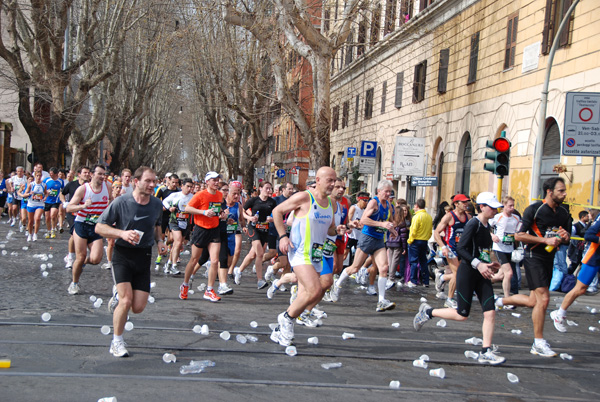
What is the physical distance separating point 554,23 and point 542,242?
11.4 metres

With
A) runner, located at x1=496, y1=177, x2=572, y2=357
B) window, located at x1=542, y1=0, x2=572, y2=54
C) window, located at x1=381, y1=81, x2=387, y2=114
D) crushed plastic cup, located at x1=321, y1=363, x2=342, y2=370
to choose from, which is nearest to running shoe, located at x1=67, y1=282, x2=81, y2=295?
crushed plastic cup, located at x1=321, y1=363, x2=342, y2=370

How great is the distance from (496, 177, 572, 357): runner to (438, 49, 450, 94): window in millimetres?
17138

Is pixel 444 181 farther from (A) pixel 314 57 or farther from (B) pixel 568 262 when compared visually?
A: (B) pixel 568 262

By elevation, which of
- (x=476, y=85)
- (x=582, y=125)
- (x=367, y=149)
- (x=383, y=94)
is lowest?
(x=367, y=149)

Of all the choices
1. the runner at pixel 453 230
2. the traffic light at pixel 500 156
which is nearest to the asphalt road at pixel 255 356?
the runner at pixel 453 230

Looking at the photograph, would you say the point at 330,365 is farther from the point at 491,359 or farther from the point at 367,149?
the point at 367,149

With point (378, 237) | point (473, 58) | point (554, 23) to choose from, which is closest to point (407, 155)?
point (554, 23)

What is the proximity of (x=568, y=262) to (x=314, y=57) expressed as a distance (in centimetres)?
953

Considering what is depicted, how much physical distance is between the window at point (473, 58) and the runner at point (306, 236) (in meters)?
15.9

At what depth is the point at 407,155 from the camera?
61.2 feet

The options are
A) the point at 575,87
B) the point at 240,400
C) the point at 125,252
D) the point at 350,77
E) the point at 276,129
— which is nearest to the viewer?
the point at 240,400

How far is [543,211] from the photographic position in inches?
296

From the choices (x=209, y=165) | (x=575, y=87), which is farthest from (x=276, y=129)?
(x=575, y=87)

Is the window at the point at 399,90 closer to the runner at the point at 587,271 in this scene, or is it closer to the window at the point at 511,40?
the window at the point at 511,40
